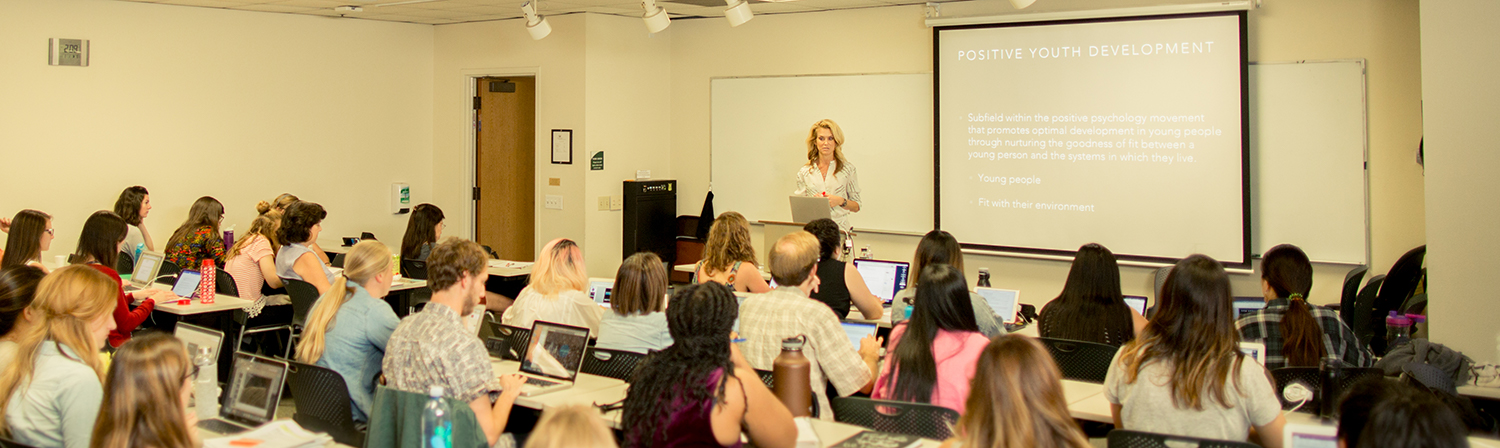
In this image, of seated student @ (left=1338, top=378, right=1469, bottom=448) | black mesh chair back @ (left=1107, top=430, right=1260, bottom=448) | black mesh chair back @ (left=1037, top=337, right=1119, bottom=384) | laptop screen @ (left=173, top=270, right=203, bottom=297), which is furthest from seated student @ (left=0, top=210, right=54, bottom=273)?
seated student @ (left=1338, top=378, right=1469, bottom=448)

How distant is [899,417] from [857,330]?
3.85ft

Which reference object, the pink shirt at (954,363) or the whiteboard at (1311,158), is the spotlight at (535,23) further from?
A: the pink shirt at (954,363)

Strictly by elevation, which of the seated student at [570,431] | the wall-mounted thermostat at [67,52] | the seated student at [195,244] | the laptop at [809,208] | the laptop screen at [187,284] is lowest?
the seated student at [570,431]

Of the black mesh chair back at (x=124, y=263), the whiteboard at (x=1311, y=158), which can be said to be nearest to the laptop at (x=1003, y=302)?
the whiteboard at (x=1311, y=158)

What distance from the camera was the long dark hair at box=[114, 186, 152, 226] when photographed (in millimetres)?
7309

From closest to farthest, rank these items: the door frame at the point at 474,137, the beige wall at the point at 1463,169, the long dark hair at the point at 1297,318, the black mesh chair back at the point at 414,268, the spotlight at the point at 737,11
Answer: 1. the long dark hair at the point at 1297,318
2. the beige wall at the point at 1463,169
3. the black mesh chair back at the point at 414,268
4. the spotlight at the point at 737,11
5. the door frame at the point at 474,137

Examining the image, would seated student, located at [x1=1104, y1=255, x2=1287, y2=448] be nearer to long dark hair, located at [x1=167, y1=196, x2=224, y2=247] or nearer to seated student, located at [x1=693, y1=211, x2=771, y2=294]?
seated student, located at [x1=693, y1=211, x2=771, y2=294]

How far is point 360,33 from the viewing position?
9.06 metres

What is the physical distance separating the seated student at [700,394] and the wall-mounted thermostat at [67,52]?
6.67 meters

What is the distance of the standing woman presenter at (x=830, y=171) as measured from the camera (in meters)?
7.82

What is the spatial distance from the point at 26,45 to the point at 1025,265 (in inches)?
272

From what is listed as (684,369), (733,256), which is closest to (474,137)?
(733,256)

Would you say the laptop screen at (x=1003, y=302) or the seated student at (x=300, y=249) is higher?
the seated student at (x=300, y=249)

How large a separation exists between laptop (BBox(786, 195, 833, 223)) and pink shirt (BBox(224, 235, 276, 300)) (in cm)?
325
